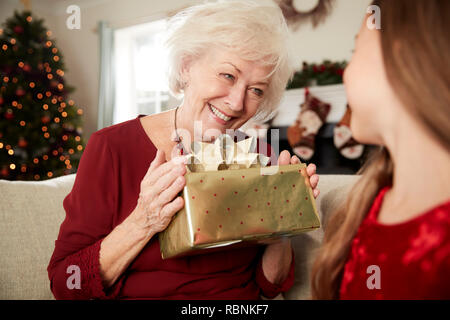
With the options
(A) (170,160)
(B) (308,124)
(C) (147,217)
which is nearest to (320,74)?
(B) (308,124)

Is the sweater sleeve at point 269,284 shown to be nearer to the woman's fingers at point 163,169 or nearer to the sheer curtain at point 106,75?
the woman's fingers at point 163,169

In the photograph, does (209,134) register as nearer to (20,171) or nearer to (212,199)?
(212,199)

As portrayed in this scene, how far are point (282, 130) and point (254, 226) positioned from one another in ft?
11.3

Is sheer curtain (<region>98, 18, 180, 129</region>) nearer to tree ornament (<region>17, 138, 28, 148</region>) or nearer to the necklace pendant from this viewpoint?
tree ornament (<region>17, 138, 28, 148</region>)

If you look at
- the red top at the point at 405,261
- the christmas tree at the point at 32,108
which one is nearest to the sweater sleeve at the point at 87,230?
the red top at the point at 405,261

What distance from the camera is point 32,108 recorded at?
3.67 m

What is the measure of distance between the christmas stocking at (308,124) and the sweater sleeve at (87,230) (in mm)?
2946

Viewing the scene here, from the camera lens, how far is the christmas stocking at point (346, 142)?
352 cm

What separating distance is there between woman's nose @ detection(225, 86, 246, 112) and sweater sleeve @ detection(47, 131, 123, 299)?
0.36 meters

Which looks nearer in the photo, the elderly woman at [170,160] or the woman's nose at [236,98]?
the elderly woman at [170,160]

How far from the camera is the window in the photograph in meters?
4.95

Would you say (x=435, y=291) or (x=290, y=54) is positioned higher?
(x=290, y=54)

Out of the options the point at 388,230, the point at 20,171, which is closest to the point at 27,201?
the point at 388,230

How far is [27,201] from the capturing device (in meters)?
1.17
